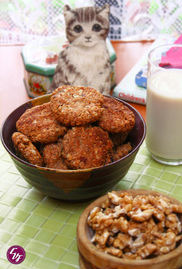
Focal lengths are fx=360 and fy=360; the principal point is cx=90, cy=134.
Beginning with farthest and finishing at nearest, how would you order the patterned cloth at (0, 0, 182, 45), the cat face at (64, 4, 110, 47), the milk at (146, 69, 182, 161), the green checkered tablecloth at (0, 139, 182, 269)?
the patterned cloth at (0, 0, 182, 45)
the cat face at (64, 4, 110, 47)
the milk at (146, 69, 182, 161)
the green checkered tablecloth at (0, 139, 182, 269)

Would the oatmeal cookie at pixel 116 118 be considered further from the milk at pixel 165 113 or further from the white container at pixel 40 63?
the white container at pixel 40 63

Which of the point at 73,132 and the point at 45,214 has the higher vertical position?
the point at 73,132

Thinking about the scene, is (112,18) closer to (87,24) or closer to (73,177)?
(87,24)

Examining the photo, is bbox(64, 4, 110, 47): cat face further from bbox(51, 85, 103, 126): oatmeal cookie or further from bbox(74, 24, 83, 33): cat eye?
bbox(51, 85, 103, 126): oatmeal cookie

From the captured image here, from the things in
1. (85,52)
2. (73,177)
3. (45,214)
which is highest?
(85,52)

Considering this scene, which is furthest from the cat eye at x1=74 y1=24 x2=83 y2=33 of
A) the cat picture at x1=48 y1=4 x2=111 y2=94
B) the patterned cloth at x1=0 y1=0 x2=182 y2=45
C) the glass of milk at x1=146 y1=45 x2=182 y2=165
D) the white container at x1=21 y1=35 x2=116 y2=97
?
the patterned cloth at x1=0 y1=0 x2=182 y2=45

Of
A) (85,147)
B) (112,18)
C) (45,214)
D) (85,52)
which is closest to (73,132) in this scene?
(85,147)

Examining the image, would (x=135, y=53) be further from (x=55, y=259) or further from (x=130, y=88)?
(x=55, y=259)
